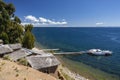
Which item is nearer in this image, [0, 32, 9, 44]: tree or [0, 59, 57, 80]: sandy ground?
[0, 59, 57, 80]: sandy ground

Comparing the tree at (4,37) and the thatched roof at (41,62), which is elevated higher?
the tree at (4,37)

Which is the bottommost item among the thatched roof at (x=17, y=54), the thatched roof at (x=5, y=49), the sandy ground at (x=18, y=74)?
the sandy ground at (x=18, y=74)

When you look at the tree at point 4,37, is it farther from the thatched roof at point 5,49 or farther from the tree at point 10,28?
the thatched roof at point 5,49

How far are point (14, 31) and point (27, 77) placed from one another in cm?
2914

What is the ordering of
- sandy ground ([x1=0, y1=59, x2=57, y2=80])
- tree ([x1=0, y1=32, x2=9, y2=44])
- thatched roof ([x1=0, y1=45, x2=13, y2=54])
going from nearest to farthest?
1. sandy ground ([x1=0, y1=59, x2=57, y2=80])
2. thatched roof ([x1=0, y1=45, x2=13, y2=54])
3. tree ([x1=0, y1=32, x2=9, y2=44])

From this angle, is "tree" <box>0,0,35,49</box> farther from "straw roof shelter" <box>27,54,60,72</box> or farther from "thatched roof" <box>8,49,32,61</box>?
"straw roof shelter" <box>27,54,60,72</box>

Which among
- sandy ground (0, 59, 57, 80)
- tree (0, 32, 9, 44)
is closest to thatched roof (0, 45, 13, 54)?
sandy ground (0, 59, 57, 80)

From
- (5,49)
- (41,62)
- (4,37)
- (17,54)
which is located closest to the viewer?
(41,62)

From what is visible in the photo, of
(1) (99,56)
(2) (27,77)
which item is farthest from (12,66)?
(1) (99,56)

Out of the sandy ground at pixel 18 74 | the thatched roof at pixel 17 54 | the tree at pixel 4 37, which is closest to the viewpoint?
the sandy ground at pixel 18 74

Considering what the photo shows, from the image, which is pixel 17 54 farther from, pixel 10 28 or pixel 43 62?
pixel 10 28

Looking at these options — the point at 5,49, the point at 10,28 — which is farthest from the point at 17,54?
the point at 10,28

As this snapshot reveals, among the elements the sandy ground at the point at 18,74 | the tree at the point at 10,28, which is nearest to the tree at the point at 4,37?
the tree at the point at 10,28

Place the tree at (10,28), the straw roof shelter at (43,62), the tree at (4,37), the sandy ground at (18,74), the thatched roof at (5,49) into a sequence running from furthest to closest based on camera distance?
the tree at (10,28), the tree at (4,37), the thatched roof at (5,49), the straw roof shelter at (43,62), the sandy ground at (18,74)
